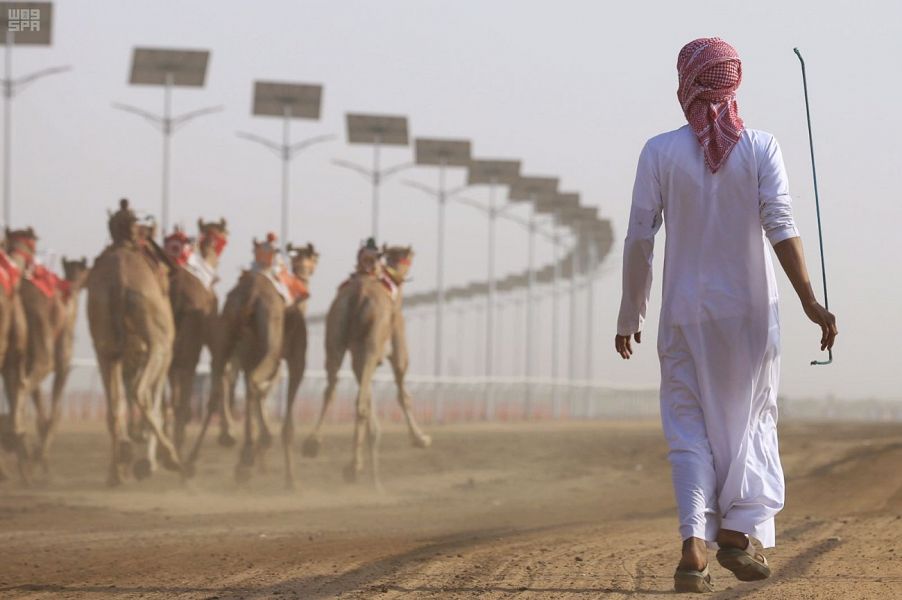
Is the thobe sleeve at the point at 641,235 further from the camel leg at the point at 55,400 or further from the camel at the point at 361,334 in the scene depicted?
the camel leg at the point at 55,400

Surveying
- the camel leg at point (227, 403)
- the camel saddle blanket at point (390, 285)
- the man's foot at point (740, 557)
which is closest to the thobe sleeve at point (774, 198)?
the man's foot at point (740, 557)

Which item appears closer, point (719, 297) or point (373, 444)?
point (719, 297)

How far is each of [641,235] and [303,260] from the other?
16277 millimetres

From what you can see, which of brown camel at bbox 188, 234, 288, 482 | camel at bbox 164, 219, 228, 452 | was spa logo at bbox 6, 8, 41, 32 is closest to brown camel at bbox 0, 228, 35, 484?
camel at bbox 164, 219, 228, 452

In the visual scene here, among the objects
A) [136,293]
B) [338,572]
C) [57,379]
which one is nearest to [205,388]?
[57,379]

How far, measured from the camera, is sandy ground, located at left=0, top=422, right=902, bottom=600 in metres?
9.93

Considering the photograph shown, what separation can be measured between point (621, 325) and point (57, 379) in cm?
1694

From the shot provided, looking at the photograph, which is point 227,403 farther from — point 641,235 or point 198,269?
point 641,235

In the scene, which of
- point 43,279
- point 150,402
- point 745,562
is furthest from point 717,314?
point 43,279

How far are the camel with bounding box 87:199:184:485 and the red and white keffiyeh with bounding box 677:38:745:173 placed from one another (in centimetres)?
1258

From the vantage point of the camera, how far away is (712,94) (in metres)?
9.21

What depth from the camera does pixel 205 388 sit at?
40.1 m

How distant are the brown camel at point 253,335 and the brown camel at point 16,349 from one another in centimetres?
224

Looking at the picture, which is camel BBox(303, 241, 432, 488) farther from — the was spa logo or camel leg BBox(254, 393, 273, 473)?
the was spa logo
